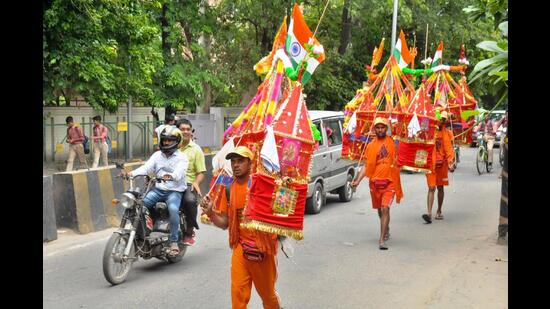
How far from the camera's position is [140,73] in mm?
16750

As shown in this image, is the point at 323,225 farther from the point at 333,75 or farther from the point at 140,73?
the point at 333,75

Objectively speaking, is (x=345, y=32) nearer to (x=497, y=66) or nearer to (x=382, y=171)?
(x=382, y=171)

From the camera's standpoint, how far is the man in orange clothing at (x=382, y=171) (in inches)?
372

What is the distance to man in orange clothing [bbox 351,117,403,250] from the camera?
944 centimetres

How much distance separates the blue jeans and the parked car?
4.48 m

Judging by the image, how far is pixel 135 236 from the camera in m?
7.52

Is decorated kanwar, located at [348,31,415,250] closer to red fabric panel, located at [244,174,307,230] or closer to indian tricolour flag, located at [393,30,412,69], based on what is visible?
indian tricolour flag, located at [393,30,412,69]

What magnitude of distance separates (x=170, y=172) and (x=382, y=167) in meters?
3.24

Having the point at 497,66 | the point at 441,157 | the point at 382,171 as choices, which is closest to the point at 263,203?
the point at 497,66

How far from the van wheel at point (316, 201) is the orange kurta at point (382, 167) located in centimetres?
281

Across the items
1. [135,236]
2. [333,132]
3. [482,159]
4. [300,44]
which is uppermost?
[300,44]

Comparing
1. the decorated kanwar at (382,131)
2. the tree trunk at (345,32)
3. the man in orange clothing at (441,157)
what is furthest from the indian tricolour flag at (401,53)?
the tree trunk at (345,32)
